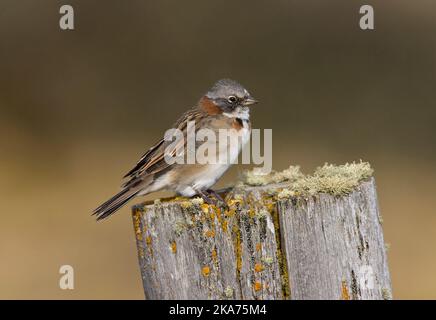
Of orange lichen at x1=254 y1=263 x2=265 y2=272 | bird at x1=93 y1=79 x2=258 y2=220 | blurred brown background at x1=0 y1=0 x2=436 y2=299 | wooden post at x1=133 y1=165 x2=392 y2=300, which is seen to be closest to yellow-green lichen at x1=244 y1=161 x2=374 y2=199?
wooden post at x1=133 y1=165 x2=392 y2=300

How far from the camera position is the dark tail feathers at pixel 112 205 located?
236 inches

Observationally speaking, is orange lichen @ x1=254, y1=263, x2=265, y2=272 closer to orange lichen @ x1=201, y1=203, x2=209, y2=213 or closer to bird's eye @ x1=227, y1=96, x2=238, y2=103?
orange lichen @ x1=201, y1=203, x2=209, y2=213

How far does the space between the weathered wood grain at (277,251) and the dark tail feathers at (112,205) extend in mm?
1640

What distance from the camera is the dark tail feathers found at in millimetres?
5984

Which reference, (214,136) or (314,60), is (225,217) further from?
(314,60)

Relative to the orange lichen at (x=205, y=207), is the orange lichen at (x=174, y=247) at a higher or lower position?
lower

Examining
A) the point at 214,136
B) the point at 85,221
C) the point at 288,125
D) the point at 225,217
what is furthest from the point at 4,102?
the point at 225,217

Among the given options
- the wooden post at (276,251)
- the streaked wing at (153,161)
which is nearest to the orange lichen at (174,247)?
the wooden post at (276,251)

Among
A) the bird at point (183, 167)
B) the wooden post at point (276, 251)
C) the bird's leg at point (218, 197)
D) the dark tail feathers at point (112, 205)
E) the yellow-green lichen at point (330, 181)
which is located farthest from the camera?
the bird at point (183, 167)

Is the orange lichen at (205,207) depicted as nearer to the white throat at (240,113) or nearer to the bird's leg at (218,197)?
the bird's leg at (218,197)

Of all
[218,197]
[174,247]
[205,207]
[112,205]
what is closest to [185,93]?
[112,205]

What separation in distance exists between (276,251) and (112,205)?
2.13m

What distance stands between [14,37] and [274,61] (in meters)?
4.89
